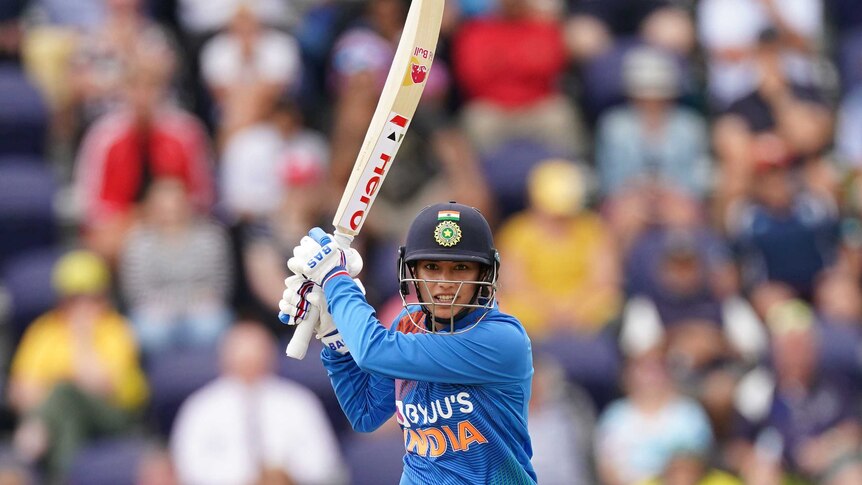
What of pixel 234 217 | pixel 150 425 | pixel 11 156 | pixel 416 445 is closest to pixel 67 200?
pixel 11 156

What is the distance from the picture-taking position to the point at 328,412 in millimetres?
10406

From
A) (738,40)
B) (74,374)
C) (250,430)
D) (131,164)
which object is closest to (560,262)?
(250,430)

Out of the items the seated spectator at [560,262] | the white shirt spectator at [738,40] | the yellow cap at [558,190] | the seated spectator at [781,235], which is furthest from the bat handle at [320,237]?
the white shirt spectator at [738,40]

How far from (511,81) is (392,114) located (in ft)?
21.9

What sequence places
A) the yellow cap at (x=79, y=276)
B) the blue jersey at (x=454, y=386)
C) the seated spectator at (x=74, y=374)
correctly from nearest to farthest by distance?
the blue jersey at (x=454, y=386) < the seated spectator at (x=74, y=374) < the yellow cap at (x=79, y=276)

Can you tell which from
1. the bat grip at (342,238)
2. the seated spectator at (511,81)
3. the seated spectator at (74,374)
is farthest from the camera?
the seated spectator at (511,81)

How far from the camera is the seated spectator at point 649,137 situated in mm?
12148

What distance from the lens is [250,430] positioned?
9.92 m

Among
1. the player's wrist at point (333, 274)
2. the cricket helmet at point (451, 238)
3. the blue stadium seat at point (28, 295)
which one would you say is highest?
the cricket helmet at point (451, 238)

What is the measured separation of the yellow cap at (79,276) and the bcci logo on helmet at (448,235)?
5.49 m

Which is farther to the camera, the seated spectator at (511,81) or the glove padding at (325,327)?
the seated spectator at (511,81)

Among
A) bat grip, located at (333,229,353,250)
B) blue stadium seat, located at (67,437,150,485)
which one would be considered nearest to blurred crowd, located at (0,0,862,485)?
blue stadium seat, located at (67,437,150,485)

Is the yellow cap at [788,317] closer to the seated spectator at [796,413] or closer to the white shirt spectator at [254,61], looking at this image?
the seated spectator at [796,413]

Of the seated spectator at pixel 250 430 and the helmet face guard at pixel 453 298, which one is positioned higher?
the helmet face guard at pixel 453 298
